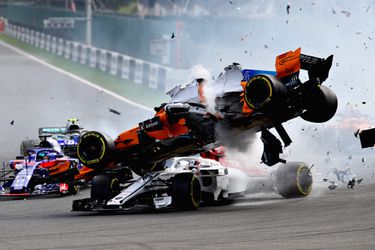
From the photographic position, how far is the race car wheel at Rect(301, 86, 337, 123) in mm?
18844

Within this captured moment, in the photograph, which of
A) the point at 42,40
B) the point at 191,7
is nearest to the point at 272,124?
the point at 191,7

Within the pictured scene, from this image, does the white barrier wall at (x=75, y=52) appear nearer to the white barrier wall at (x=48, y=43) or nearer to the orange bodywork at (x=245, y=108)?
the white barrier wall at (x=48, y=43)

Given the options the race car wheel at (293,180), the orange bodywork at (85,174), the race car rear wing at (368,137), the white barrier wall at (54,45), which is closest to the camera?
the race car rear wing at (368,137)

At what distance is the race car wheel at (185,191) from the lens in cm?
1916

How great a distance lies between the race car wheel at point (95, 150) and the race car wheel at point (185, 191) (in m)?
1.35

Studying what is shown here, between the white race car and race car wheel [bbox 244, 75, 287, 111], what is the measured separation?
2.19 meters

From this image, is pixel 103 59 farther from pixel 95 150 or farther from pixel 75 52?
pixel 95 150

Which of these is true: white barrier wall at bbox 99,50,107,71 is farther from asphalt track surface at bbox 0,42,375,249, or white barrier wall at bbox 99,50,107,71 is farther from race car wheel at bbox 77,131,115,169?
race car wheel at bbox 77,131,115,169

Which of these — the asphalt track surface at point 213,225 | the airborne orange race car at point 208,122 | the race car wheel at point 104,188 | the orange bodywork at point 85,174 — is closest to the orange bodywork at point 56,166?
the asphalt track surface at point 213,225

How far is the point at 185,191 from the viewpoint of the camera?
19.1m

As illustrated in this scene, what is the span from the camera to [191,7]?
4097cm

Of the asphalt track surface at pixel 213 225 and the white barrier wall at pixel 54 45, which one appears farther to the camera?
the white barrier wall at pixel 54 45

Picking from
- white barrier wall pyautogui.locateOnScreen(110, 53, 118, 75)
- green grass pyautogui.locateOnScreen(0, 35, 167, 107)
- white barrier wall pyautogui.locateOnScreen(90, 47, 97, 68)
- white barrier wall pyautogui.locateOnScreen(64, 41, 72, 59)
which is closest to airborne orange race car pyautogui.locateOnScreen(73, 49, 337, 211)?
green grass pyautogui.locateOnScreen(0, 35, 167, 107)

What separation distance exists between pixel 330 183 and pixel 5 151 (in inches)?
550
